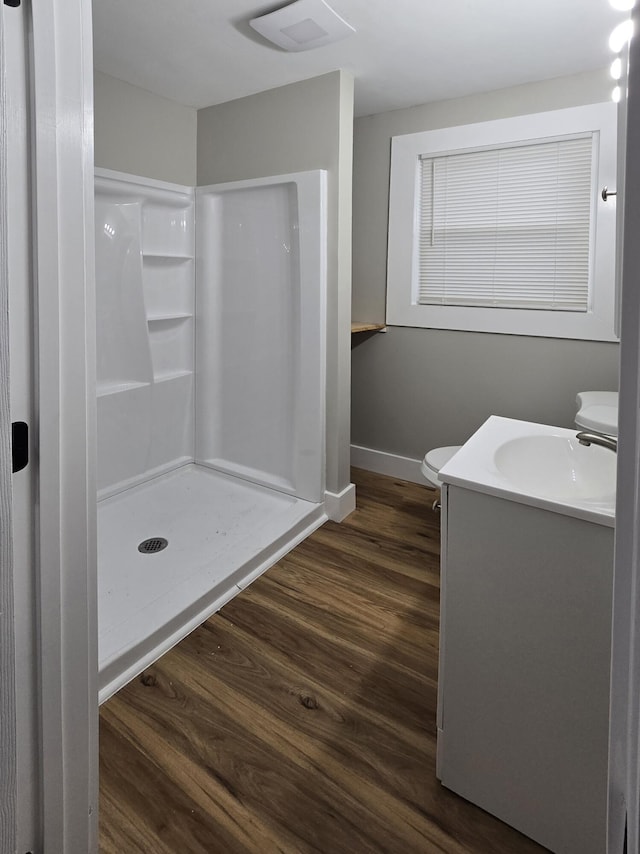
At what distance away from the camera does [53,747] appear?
3.07 feet

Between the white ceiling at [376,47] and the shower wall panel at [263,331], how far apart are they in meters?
0.48

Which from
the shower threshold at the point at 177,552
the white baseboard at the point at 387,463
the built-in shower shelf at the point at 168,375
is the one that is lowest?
the shower threshold at the point at 177,552

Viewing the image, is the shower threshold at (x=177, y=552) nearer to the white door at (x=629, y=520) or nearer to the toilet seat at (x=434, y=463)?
the toilet seat at (x=434, y=463)

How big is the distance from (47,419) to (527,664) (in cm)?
110

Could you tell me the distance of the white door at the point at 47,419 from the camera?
799mm

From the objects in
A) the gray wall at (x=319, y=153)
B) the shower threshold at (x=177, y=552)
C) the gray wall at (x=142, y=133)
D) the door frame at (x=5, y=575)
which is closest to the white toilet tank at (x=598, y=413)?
the gray wall at (x=319, y=153)

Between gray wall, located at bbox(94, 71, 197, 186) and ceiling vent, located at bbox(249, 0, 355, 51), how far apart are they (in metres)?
0.92

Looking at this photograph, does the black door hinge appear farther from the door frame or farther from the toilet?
the toilet

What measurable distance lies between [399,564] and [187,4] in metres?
2.36

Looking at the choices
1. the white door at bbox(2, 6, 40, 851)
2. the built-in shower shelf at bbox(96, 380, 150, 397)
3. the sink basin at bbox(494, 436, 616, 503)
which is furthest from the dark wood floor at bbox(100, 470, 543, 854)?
the built-in shower shelf at bbox(96, 380, 150, 397)

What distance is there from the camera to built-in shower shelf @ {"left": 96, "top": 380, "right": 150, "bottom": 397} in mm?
2726

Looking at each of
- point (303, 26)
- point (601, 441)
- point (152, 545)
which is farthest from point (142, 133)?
point (601, 441)

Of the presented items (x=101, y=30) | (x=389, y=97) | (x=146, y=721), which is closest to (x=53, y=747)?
(x=146, y=721)

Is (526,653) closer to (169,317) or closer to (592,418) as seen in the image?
(592,418)
